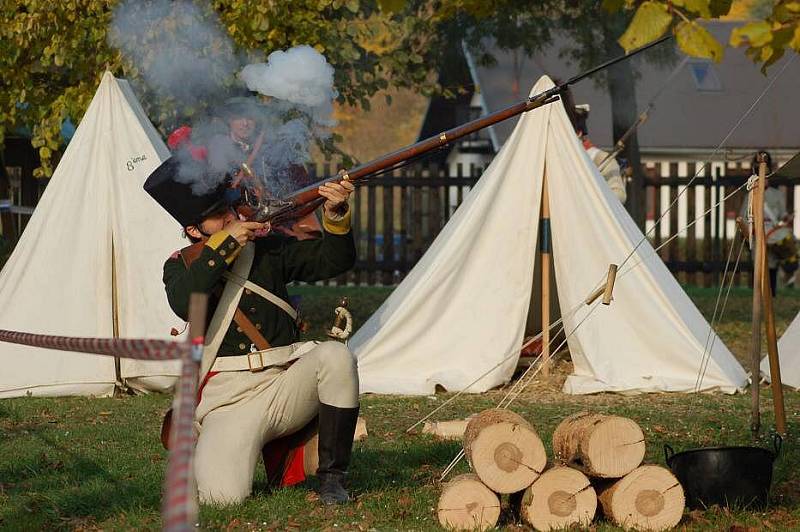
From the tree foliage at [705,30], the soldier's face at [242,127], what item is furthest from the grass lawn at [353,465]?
the tree foliage at [705,30]

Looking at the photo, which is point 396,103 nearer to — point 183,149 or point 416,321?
point 416,321

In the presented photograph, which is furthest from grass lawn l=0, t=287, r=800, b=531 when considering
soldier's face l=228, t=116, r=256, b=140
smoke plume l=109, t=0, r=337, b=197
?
soldier's face l=228, t=116, r=256, b=140

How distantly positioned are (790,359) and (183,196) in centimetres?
553

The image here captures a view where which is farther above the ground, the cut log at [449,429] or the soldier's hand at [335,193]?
the soldier's hand at [335,193]

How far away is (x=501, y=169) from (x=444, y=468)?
145 inches

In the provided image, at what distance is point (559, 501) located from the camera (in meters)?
4.59

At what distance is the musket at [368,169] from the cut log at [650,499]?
4.98 ft

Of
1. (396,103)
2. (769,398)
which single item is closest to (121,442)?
(769,398)

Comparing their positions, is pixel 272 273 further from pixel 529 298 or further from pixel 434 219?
pixel 434 219

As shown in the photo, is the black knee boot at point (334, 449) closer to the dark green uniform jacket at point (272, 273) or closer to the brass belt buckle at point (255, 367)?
the brass belt buckle at point (255, 367)

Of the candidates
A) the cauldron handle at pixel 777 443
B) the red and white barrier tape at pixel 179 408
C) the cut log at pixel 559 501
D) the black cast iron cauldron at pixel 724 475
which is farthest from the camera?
the cauldron handle at pixel 777 443

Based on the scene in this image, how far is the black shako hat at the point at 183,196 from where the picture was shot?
5020 millimetres

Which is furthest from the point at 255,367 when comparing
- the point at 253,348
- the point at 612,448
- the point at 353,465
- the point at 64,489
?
the point at 612,448

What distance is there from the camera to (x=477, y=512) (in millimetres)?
4602
